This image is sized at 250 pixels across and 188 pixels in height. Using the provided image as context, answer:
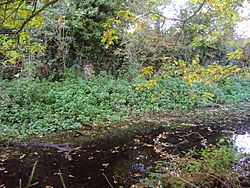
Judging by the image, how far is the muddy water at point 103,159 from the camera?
176 inches

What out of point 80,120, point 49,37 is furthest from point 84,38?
point 80,120

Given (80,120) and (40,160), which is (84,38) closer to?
(80,120)

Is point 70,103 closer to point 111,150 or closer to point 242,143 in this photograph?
point 111,150

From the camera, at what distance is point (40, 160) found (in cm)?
541

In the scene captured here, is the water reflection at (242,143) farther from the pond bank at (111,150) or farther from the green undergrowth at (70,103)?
the green undergrowth at (70,103)

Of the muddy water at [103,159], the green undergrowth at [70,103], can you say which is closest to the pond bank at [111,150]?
the muddy water at [103,159]

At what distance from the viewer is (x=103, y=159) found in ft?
18.0

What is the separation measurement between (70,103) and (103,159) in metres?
4.02

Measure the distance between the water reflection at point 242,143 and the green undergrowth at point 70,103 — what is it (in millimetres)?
1321

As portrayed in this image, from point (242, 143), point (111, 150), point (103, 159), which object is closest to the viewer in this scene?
point (103, 159)

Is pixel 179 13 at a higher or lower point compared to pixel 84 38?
higher

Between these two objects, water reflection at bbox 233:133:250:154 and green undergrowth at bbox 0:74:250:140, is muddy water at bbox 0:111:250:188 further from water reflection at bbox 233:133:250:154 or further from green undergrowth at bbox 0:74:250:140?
green undergrowth at bbox 0:74:250:140

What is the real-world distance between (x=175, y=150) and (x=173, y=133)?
1.69 m

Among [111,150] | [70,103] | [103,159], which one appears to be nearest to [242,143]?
[111,150]
